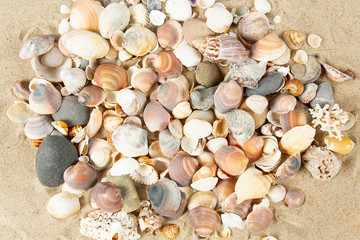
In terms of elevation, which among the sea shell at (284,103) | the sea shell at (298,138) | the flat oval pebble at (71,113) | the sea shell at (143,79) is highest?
the sea shell at (143,79)

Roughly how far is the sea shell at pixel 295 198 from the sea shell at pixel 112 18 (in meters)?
2.10

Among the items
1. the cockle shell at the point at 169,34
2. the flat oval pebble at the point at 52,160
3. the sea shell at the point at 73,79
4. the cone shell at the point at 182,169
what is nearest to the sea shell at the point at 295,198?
the cone shell at the point at 182,169

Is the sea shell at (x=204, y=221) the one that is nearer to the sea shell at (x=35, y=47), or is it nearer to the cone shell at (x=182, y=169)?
the cone shell at (x=182, y=169)

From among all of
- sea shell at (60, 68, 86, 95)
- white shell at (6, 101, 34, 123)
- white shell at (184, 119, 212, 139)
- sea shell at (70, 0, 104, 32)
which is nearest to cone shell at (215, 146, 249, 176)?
white shell at (184, 119, 212, 139)

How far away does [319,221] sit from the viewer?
8.30ft

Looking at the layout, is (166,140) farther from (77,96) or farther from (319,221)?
(319,221)

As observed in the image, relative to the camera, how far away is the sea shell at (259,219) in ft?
8.05

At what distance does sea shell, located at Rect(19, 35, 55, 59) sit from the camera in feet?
8.13

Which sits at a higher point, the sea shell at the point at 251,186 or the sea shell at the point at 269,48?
the sea shell at the point at 269,48

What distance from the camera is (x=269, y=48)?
2.45 meters

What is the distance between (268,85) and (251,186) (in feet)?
2.87

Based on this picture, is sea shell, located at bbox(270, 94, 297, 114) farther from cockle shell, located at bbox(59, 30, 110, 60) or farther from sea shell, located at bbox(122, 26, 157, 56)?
cockle shell, located at bbox(59, 30, 110, 60)

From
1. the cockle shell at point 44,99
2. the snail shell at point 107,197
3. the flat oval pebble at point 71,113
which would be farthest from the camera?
the flat oval pebble at point 71,113

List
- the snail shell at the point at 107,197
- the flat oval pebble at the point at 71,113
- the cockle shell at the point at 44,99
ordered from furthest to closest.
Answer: the flat oval pebble at the point at 71,113 → the cockle shell at the point at 44,99 → the snail shell at the point at 107,197
